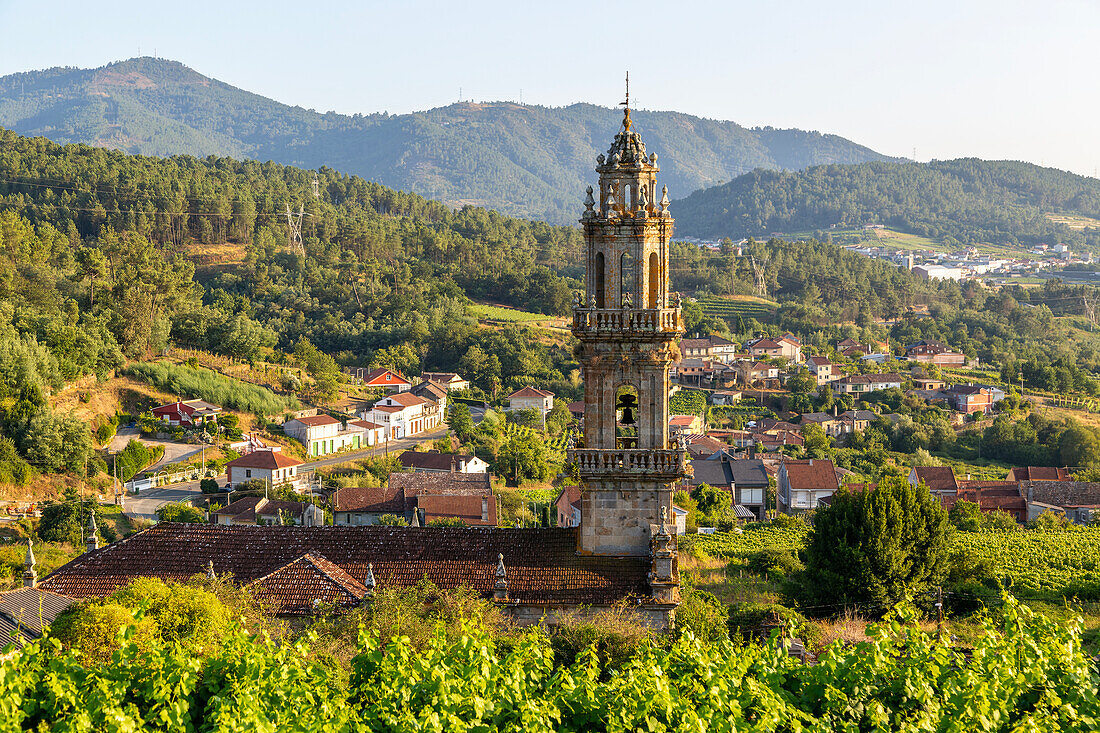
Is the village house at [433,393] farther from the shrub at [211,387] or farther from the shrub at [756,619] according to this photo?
the shrub at [756,619]

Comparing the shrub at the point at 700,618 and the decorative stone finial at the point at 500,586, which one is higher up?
the decorative stone finial at the point at 500,586

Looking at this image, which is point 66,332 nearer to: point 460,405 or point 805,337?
point 460,405

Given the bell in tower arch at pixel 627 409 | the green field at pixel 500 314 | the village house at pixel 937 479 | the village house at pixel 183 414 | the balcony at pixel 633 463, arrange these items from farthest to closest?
1. the green field at pixel 500 314
2. the village house at pixel 937 479
3. the village house at pixel 183 414
4. the bell in tower arch at pixel 627 409
5. the balcony at pixel 633 463

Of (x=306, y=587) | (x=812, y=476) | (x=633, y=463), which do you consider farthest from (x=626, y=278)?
(x=812, y=476)

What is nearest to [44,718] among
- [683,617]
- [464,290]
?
[683,617]

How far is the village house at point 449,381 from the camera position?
8994 cm

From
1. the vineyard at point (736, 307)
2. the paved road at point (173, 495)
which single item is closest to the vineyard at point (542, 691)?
the paved road at point (173, 495)

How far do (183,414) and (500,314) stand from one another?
2000 inches

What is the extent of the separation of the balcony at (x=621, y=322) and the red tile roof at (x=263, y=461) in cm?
3894

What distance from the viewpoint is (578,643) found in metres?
18.7

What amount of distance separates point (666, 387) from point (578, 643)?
6487 millimetres

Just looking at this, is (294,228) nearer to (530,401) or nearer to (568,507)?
(530,401)

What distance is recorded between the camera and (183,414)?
206 feet

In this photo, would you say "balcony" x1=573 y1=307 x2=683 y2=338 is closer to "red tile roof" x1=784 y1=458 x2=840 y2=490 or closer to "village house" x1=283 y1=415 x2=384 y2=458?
"red tile roof" x1=784 y1=458 x2=840 y2=490
